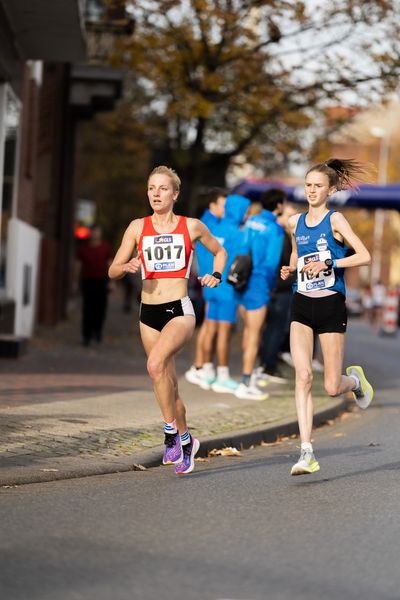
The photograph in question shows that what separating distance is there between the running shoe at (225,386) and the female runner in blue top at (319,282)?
5261 mm

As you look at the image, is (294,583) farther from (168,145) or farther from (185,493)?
(168,145)

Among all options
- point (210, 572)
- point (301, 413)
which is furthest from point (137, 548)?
point (301, 413)

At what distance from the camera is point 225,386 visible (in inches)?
560

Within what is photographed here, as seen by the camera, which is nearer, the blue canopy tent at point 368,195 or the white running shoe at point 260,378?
the white running shoe at point 260,378

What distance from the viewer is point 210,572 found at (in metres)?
5.68

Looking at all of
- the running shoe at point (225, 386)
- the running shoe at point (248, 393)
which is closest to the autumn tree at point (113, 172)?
the running shoe at point (225, 386)

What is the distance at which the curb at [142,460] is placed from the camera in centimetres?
806

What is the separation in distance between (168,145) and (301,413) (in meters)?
24.0

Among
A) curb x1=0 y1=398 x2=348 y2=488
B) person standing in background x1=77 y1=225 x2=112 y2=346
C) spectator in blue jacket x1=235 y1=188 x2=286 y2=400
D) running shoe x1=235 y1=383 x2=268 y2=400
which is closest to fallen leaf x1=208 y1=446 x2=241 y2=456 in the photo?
curb x1=0 y1=398 x2=348 y2=488

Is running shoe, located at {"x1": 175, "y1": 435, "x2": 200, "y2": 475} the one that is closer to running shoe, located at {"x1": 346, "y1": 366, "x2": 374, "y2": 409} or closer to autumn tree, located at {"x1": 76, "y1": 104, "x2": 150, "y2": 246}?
running shoe, located at {"x1": 346, "y1": 366, "x2": 374, "y2": 409}

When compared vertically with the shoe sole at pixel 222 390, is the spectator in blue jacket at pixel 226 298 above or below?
above

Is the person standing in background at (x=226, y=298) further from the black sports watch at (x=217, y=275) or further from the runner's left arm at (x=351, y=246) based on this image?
the black sports watch at (x=217, y=275)

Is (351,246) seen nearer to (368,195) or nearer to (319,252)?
(319,252)

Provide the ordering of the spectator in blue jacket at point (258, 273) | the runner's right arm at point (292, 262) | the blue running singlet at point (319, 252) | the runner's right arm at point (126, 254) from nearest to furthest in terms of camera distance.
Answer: the runner's right arm at point (126, 254) → the blue running singlet at point (319, 252) → the runner's right arm at point (292, 262) → the spectator in blue jacket at point (258, 273)
